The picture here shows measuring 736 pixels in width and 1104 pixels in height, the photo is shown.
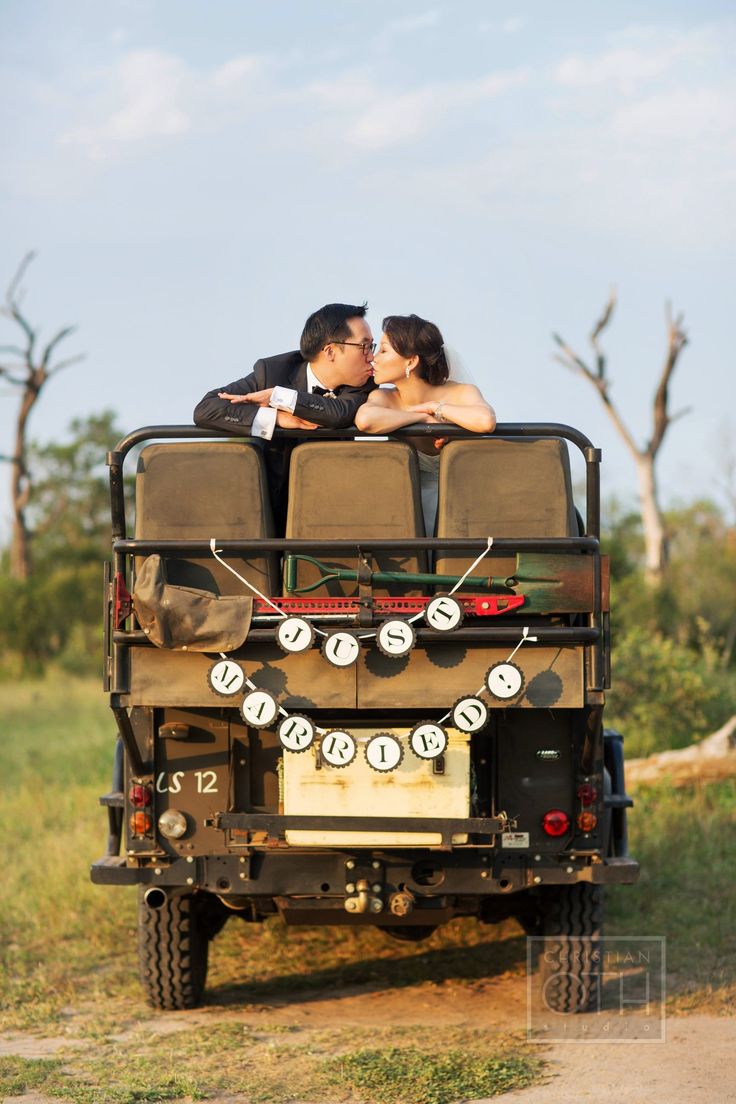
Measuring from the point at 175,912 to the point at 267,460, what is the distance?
79.5 inches

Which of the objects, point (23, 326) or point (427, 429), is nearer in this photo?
point (427, 429)

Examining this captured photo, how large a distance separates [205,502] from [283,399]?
1.69ft

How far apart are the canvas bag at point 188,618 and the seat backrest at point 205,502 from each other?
0.73ft

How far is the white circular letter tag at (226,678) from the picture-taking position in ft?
17.1

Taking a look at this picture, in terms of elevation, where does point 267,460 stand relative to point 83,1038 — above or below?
above

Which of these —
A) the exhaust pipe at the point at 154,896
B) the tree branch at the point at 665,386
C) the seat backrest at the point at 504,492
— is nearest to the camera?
the seat backrest at the point at 504,492

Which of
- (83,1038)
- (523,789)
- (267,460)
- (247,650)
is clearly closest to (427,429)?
(267,460)

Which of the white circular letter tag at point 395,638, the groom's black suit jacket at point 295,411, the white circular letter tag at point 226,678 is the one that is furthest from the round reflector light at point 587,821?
the groom's black suit jacket at point 295,411

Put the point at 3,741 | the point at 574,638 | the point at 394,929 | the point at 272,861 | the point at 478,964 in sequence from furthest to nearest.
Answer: the point at 3,741, the point at 478,964, the point at 394,929, the point at 272,861, the point at 574,638

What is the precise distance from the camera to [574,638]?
5.35 meters

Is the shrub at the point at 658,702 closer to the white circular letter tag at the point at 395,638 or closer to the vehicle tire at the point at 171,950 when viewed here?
the vehicle tire at the point at 171,950

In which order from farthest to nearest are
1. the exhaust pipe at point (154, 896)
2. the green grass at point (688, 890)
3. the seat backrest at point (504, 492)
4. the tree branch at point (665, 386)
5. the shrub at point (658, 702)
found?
the tree branch at point (665, 386)
the shrub at point (658, 702)
the green grass at point (688, 890)
the exhaust pipe at point (154, 896)
the seat backrest at point (504, 492)

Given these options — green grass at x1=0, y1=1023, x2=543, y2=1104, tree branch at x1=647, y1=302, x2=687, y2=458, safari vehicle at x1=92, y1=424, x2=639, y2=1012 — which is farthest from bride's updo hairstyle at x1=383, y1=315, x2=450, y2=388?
tree branch at x1=647, y1=302, x2=687, y2=458

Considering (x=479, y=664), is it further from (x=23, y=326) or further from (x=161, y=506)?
(x=23, y=326)
